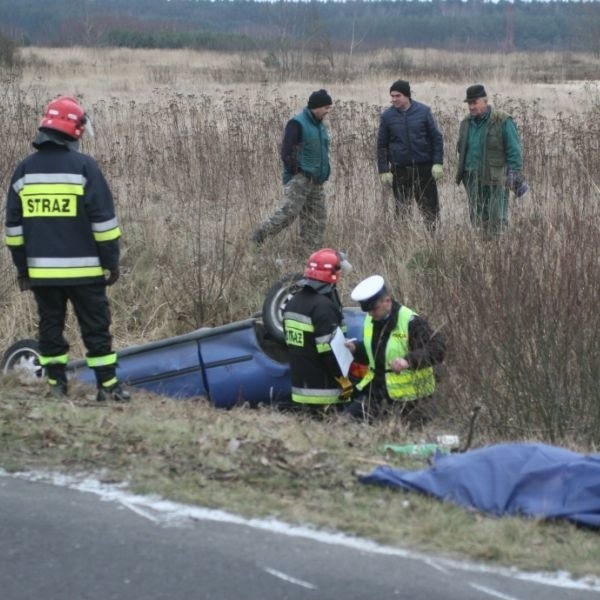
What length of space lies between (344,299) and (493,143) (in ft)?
6.71

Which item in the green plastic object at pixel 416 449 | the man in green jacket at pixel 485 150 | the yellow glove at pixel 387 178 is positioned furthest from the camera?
the yellow glove at pixel 387 178

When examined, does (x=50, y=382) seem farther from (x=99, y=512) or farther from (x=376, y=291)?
(x=99, y=512)

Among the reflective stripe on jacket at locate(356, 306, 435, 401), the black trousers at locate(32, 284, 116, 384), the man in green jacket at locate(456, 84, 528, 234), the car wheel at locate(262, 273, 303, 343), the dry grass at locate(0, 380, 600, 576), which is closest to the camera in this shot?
the dry grass at locate(0, 380, 600, 576)

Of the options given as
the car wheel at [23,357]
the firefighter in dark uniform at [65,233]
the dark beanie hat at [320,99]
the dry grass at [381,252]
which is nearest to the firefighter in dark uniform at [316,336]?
the dry grass at [381,252]

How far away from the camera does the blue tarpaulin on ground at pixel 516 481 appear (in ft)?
17.0

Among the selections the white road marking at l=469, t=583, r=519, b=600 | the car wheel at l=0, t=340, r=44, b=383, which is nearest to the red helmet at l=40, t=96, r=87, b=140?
the car wheel at l=0, t=340, r=44, b=383

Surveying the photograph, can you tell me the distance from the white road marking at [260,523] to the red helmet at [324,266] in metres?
3.38

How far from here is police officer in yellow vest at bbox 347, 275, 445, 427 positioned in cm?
795

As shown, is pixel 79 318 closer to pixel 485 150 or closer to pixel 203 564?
pixel 203 564

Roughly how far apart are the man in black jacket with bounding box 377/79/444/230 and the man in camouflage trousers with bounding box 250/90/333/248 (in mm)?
590

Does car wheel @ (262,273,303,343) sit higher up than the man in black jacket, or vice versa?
the man in black jacket

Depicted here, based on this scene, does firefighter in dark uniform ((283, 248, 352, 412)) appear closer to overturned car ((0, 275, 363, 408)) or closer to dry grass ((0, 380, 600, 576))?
overturned car ((0, 275, 363, 408))

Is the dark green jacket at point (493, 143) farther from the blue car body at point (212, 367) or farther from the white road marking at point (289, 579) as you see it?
the white road marking at point (289, 579)

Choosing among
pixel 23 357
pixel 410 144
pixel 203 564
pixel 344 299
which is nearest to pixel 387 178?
pixel 410 144
